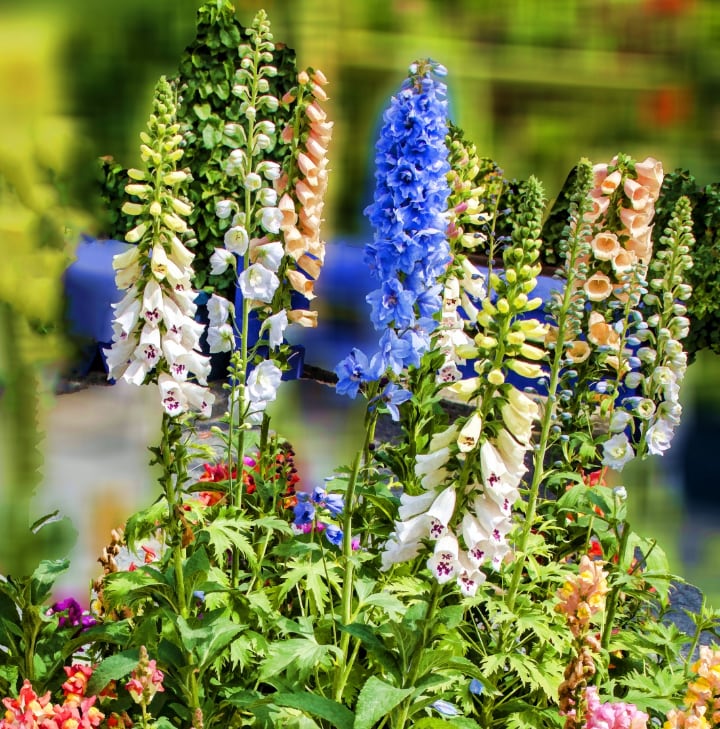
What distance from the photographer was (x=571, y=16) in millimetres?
1688

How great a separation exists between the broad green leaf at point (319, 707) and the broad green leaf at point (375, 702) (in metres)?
0.11

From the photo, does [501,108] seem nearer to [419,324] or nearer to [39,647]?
[419,324]

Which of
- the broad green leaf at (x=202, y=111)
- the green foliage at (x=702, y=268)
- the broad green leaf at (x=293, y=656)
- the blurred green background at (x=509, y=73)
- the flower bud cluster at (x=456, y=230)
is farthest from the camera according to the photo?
the broad green leaf at (x=202, y=111)

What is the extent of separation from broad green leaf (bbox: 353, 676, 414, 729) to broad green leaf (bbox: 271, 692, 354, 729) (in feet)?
0.36

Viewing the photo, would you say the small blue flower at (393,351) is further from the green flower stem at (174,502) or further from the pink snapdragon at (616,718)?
the pink snapdragon at (616,718)

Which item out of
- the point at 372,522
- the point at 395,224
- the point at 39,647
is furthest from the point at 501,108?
the point at 39,647

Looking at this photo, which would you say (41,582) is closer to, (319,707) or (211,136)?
(319,707)

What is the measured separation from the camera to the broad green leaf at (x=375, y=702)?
2037mm

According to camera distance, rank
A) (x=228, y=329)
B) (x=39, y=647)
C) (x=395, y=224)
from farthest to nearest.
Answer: (x=228, y=329), (x=39, y=647), (x=395, y=224)

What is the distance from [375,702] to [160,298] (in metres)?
1.10

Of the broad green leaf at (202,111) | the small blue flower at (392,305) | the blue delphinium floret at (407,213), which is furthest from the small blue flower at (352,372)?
the broad green leaf at (202,111)

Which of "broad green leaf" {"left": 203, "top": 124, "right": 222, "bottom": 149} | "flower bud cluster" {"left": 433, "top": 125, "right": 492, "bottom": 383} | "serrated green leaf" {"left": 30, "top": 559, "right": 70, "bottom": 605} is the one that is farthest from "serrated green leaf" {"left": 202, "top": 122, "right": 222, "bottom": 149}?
"serrated green leaf" {"left": 30, "top": 559, "right": 70, "bottom": 605}

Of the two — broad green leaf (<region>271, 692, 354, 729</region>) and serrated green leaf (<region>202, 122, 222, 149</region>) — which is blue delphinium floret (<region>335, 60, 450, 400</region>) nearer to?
broad green leaf (<region>271, 692, 354, 729</region>)

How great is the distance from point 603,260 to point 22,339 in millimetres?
2515
